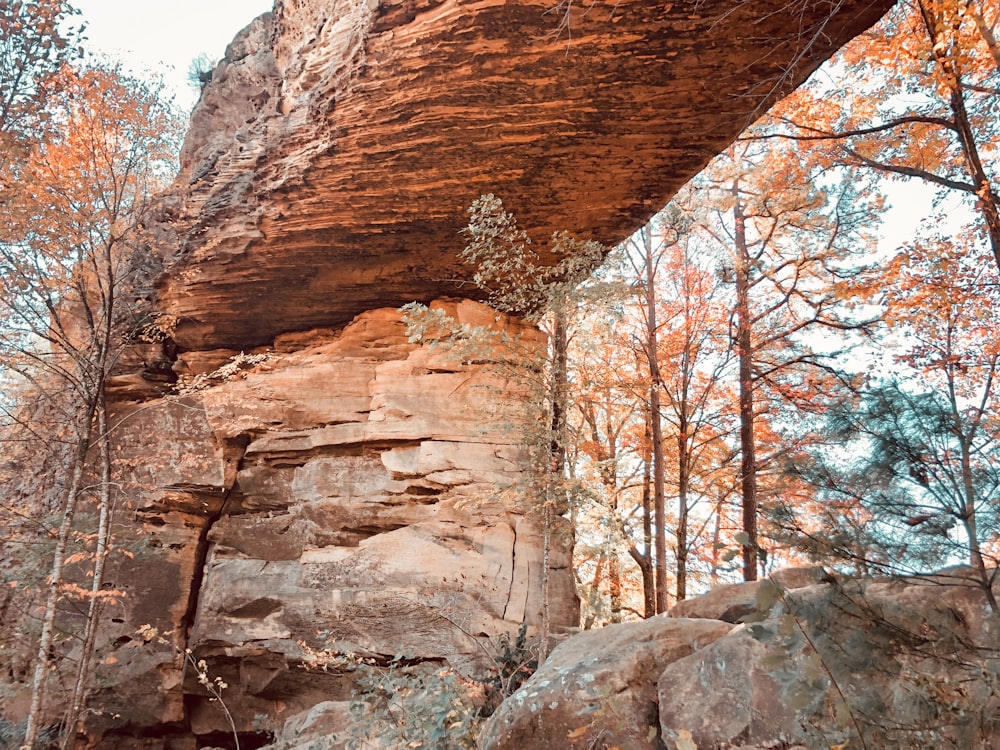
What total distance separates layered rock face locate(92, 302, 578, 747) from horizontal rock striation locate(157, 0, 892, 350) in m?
1.34

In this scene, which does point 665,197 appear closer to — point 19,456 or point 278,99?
point 278,99

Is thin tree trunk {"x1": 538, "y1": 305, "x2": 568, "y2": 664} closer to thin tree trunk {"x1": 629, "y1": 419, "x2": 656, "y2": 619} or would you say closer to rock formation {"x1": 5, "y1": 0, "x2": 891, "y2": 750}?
rock formation {"x1": 5, "y1": 0, "x2": 891, "y2": 750}

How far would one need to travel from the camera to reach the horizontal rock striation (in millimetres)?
5324

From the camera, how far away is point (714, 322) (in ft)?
39.8

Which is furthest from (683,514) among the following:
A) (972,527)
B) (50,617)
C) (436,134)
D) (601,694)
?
(50,617)

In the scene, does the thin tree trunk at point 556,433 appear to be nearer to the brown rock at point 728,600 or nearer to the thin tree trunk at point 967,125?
the brown rock at point 728,600

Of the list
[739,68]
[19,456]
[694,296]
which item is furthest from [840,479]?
[19,456]

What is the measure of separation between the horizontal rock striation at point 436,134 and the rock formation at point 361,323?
0.10ft

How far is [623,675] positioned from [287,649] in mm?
5725

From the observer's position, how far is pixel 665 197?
7.40m

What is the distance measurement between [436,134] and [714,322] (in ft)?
25.6

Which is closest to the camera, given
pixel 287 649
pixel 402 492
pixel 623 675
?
pixel 623 675

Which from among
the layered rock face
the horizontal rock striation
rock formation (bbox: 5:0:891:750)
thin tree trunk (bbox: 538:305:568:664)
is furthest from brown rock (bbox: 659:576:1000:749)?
the layered rock face

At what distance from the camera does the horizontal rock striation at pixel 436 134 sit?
532cm
